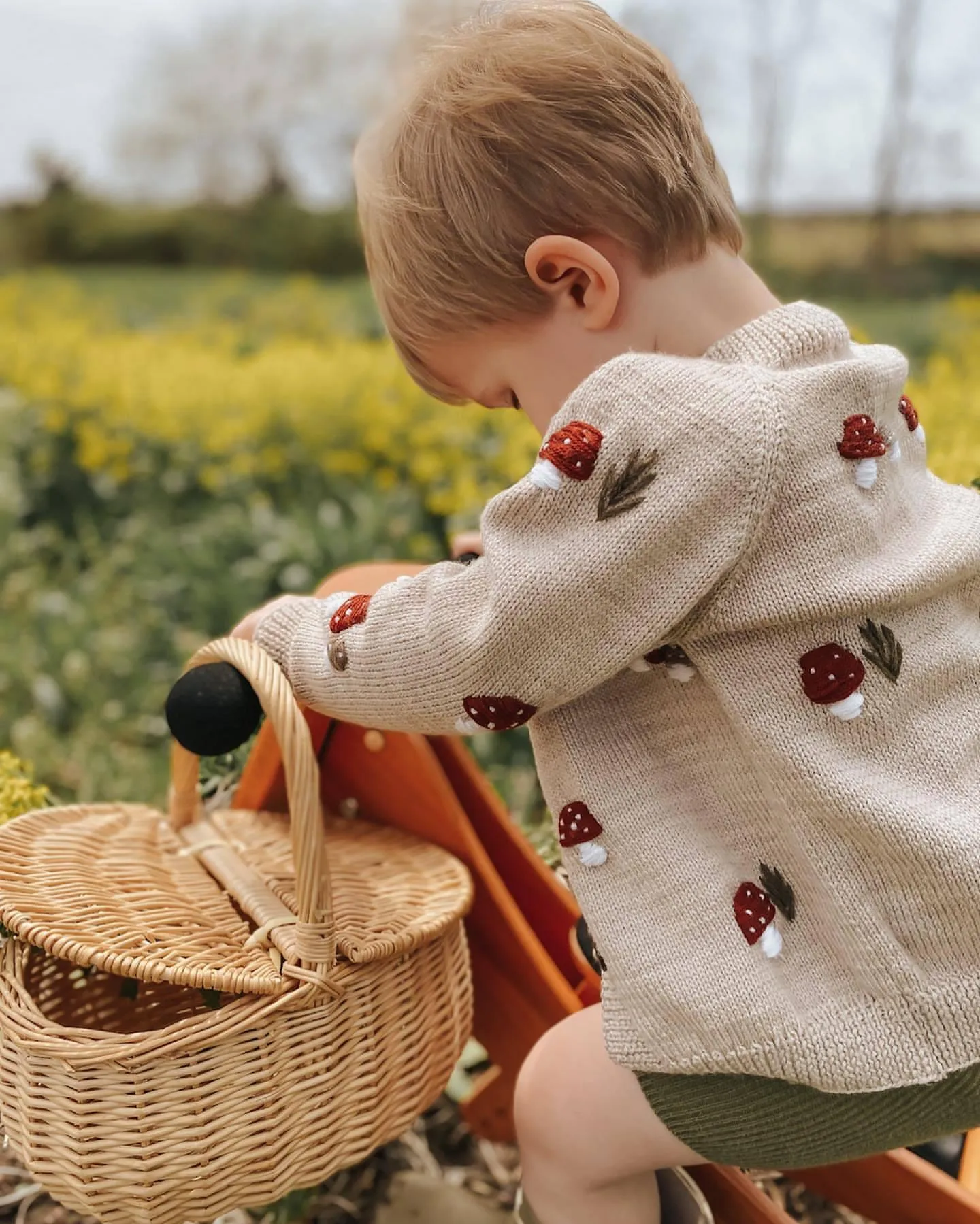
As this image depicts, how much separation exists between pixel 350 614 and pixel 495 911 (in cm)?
48

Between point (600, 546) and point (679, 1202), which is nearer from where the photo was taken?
point (600, 546)

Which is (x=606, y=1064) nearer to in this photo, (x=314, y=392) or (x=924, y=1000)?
(x=924, y=1000)

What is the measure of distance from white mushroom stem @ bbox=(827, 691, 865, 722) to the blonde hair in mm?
433

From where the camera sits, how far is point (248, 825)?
1.43 meters

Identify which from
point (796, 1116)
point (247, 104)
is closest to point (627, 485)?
point (796, 1116)

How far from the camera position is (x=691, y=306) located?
3.58 ft

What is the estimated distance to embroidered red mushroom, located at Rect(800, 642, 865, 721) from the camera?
1.00 meters

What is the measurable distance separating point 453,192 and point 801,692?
560 millimetres

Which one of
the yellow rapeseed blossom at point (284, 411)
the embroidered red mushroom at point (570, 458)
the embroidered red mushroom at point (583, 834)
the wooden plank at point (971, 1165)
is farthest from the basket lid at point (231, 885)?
the yellow rapeseed blossom at point (284, 411)

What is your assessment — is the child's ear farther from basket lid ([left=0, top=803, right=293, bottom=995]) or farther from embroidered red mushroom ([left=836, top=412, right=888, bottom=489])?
basket lid ([left=0, top=803, right=293, bottom=995])

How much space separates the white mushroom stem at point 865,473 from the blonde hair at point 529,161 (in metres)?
0.26

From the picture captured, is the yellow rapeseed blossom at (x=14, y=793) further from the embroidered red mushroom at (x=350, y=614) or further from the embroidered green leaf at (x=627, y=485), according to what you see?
the embroidered green leaf at (x=627, y=485)

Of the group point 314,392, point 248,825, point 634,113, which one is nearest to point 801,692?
point 634,113

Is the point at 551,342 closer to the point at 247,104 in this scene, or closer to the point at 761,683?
the point at 761,683
